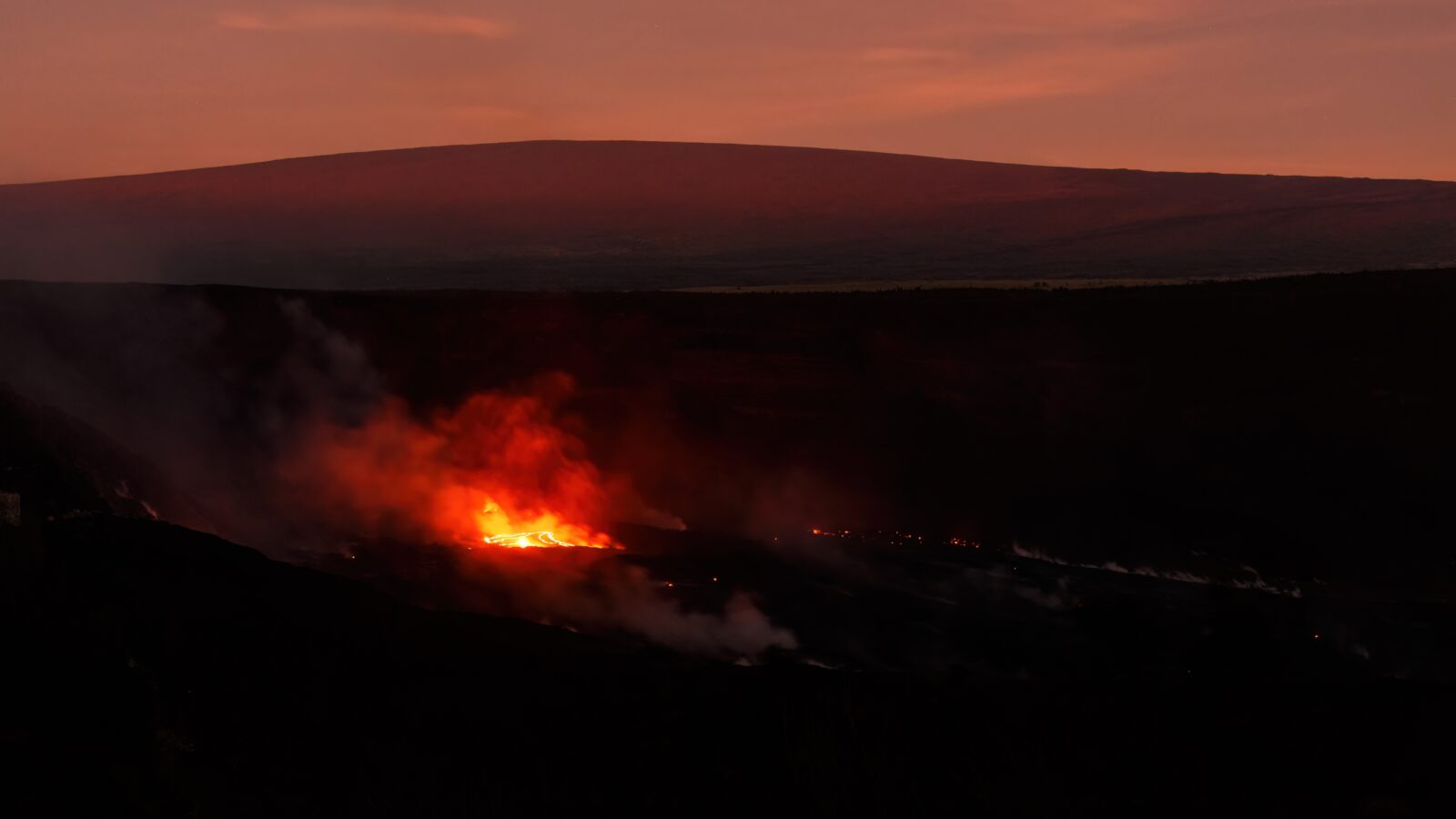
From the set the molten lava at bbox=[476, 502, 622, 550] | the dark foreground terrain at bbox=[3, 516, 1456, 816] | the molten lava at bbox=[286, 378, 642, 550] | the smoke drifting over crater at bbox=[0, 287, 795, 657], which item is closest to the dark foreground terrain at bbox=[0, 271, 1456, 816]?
the dark foreground terrain at bbox=[3, 516, 1456, 816]

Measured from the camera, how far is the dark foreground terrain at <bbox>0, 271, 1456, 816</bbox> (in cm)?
946

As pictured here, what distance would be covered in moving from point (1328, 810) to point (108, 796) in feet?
25.2

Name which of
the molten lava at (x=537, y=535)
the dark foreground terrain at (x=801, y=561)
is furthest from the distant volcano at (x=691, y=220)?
the molten lava at (x=537, y=535)

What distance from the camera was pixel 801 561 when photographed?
2197 cm

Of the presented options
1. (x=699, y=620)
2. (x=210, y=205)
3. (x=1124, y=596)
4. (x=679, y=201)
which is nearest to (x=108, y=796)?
(x=699, y=620)

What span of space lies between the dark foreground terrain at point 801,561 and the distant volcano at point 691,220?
31098 mm

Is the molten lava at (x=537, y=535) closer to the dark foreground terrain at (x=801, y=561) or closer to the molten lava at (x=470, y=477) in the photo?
the molten lava at (x=470, y=477)

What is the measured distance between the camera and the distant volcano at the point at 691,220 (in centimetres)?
7106

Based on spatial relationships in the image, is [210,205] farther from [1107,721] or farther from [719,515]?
[1107,721]

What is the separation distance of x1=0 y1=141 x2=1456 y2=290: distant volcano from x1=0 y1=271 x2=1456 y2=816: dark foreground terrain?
31098 mm

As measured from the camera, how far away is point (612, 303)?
109ft

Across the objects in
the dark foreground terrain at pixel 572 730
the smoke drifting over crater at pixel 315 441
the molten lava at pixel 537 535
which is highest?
the dark foreground terrain at pixel 572 730

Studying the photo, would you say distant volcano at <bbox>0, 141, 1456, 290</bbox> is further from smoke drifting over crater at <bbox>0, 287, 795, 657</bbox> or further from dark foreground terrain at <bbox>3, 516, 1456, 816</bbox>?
dark foreground terrain at <bbox>3, 516, 1456, 816</bbox>

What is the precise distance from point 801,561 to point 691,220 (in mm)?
69427
